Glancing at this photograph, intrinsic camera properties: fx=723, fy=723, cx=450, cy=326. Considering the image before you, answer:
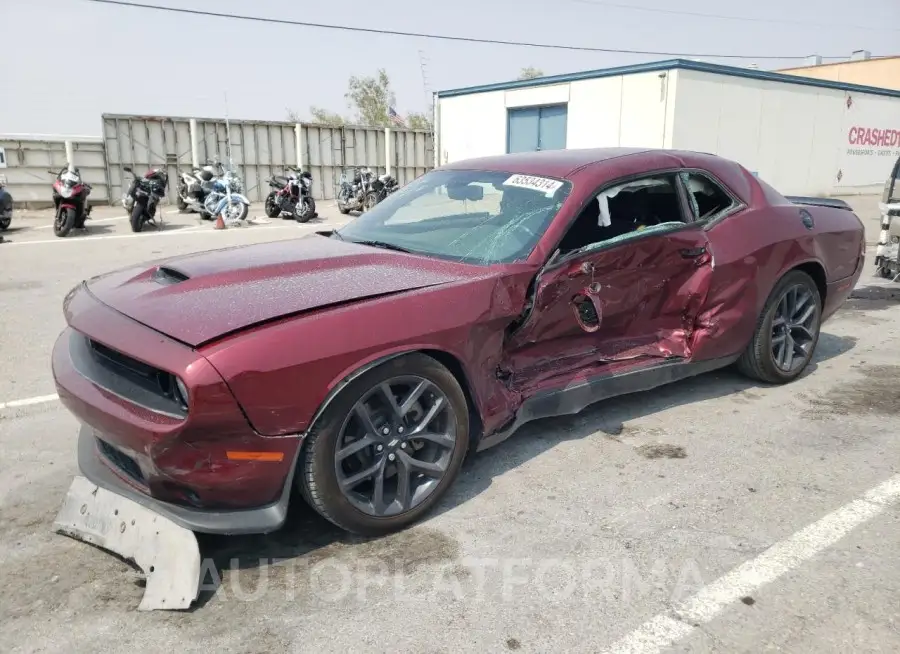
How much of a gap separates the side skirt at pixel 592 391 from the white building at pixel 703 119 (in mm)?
15194

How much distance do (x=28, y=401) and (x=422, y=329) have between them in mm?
3094

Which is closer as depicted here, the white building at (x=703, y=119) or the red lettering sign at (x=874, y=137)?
the white building at (x=703, y=119)

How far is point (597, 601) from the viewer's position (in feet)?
8.41

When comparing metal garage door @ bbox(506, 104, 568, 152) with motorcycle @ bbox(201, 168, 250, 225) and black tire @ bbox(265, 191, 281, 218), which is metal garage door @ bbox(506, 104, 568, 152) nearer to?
black tire @ bbox(265, 191, 281, 218)

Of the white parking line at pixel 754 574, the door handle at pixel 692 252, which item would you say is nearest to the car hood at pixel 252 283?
the door handle at pixel 692 252

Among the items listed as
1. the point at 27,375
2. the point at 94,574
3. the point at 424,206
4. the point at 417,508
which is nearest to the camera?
the point at 94,574

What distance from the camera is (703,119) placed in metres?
18.8

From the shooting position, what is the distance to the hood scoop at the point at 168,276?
310 cm

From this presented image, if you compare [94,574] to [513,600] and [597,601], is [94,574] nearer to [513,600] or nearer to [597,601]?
[513,600]

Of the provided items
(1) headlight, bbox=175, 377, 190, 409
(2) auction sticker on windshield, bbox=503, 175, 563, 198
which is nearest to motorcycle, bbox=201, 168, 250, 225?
(2) auction sticker on windshield, bbox=503, 175, 563, 198

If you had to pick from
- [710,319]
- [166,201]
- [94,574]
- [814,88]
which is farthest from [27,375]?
[814,88]

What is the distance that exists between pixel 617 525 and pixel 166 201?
19776 millimetres

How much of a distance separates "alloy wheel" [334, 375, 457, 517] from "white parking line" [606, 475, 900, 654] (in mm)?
1061

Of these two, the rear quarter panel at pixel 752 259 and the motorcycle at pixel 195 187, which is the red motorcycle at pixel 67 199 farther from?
the rear quarter panel at pixel 752 259
